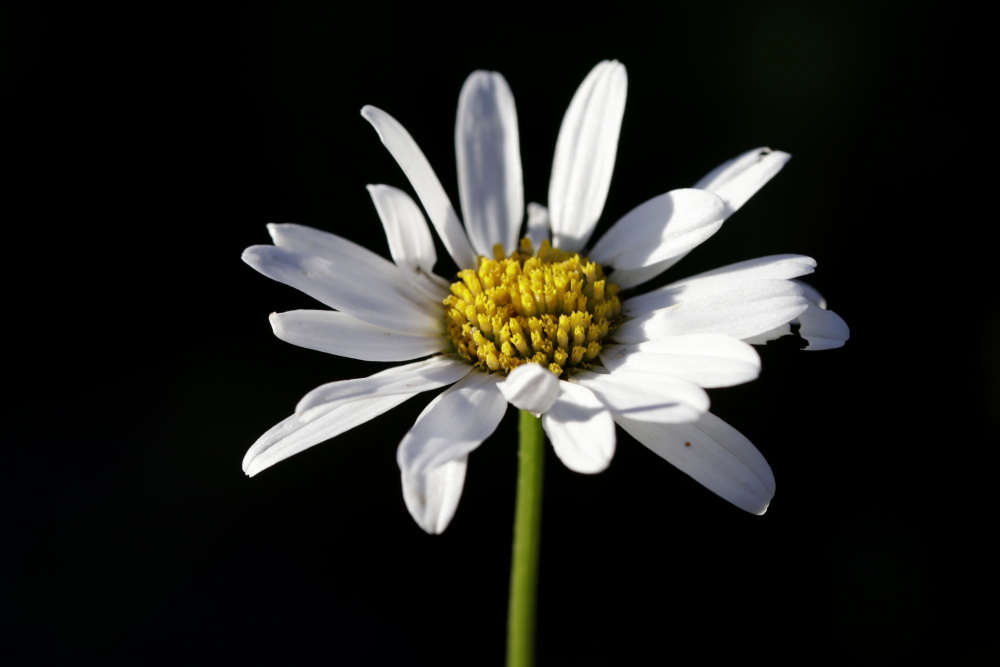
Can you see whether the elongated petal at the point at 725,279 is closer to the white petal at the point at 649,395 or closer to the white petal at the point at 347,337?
the white petal at the point at 649,395

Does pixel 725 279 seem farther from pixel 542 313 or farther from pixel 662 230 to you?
pixel 542 313

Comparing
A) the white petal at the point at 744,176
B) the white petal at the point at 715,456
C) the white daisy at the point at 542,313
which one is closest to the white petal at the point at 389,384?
the white daisy at the point at 542,313

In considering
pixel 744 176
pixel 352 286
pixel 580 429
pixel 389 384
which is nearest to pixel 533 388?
pixel 580 429

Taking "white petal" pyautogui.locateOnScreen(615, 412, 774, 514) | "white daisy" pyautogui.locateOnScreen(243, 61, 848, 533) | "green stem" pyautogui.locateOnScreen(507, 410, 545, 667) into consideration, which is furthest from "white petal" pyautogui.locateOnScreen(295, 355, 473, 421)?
"white petal" pyautogui.locateOnScreen(615, 412, 774, 514)

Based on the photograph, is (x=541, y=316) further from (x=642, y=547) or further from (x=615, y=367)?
(x=642, y=547)

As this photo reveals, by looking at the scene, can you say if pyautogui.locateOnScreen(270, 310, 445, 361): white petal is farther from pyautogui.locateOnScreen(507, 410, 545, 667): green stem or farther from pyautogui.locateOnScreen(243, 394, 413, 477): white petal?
pyautogui.locateOnScreen(507, 410, 545, 667): green stem

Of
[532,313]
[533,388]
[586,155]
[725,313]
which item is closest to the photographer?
[533,388]
